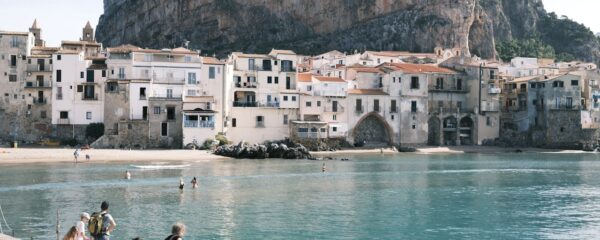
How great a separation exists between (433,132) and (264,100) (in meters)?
23.5

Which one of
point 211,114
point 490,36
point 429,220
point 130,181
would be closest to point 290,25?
point 490,36

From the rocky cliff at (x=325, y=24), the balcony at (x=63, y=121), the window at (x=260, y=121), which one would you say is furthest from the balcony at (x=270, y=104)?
the rocky cliff at (x=325, y=24)

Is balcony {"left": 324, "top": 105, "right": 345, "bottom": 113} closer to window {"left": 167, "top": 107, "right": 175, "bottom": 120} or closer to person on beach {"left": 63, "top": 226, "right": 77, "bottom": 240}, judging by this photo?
window {"left": 167, "top": 107, "right": 175, "bottom": 120}

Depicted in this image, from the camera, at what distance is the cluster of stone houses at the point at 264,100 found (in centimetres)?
7781

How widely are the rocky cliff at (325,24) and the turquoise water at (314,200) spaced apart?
69.2 metres

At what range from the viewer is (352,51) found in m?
134

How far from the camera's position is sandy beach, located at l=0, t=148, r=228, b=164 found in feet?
218

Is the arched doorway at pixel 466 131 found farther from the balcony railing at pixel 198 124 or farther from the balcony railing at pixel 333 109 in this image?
the balcony railing at pixel 198 124

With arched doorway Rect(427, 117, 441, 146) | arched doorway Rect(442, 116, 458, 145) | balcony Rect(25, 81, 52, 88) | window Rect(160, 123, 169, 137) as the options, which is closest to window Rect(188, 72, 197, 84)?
window Rect(160, 123, 169, 137)

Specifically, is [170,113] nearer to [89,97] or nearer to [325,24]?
[89,97]

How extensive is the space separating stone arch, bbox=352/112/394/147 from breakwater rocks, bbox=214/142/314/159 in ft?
44.9

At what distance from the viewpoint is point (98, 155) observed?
2707 inches

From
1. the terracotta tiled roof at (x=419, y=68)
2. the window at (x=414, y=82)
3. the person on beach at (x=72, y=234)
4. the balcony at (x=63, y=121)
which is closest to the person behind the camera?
the person on beach at (x=72, y=234)

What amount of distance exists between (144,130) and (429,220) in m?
46.9
